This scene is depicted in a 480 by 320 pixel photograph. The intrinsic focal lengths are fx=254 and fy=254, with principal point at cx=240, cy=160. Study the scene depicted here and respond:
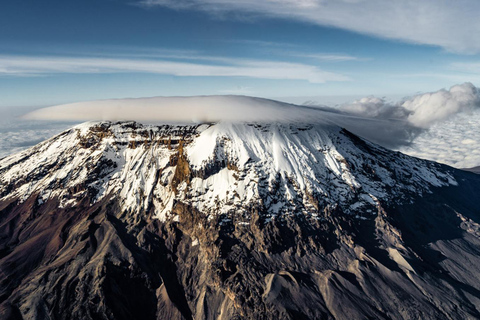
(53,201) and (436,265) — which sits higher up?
(53,201)

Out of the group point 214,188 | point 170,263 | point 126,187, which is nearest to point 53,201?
point 126,187

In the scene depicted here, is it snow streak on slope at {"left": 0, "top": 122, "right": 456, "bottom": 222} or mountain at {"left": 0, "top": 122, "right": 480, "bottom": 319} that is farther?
snow streak on slope at {"left": 0, "top": 122, "right": 456, "bottom": 222}

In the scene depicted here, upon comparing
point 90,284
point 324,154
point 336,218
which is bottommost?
point 90,284

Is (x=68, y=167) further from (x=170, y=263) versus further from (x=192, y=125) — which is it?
(x=170, y=263)

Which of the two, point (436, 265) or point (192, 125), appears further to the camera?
point (192, 125)

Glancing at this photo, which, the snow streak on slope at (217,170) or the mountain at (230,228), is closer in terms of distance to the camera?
the mountain at (230,228)

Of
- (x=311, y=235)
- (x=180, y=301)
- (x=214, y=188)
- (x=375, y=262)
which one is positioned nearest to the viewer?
(x=180, y=301)
